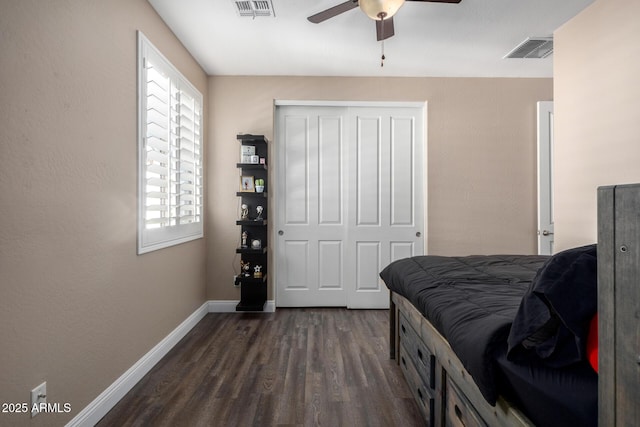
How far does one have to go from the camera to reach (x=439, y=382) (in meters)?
1.57

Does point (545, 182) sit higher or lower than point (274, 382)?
higher

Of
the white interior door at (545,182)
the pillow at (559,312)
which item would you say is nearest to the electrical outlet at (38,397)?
the pillow at (559,312)

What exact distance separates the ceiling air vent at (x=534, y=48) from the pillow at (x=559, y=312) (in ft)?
9.62

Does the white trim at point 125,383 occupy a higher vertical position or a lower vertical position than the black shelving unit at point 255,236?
lower

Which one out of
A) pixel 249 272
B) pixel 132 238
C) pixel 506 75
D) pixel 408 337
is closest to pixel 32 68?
pixel 132 238

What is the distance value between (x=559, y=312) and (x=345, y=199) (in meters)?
3.15

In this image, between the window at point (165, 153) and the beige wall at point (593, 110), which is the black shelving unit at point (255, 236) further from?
the beige wall at point (593, 110)

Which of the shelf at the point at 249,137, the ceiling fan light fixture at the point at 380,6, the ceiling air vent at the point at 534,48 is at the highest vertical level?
the ceiling air vent at the point at 534,48

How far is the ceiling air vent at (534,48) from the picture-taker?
10.00 ft

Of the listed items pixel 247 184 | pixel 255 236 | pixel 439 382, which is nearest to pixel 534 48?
pixel 247 184

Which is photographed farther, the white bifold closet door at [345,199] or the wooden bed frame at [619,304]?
the white bifold closet door at [345,199]

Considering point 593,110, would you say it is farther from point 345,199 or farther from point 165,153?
point 165,153

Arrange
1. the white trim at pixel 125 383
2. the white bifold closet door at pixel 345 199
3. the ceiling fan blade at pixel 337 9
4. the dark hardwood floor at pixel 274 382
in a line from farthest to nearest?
the white bifold closet door at pixel 345 199, the ceiling fan blade at pixel 337 9, the dark hardwood floor at pixel 274 382, the white trim at pixel 125 383

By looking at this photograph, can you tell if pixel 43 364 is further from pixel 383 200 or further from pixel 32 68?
pixel 383 200
